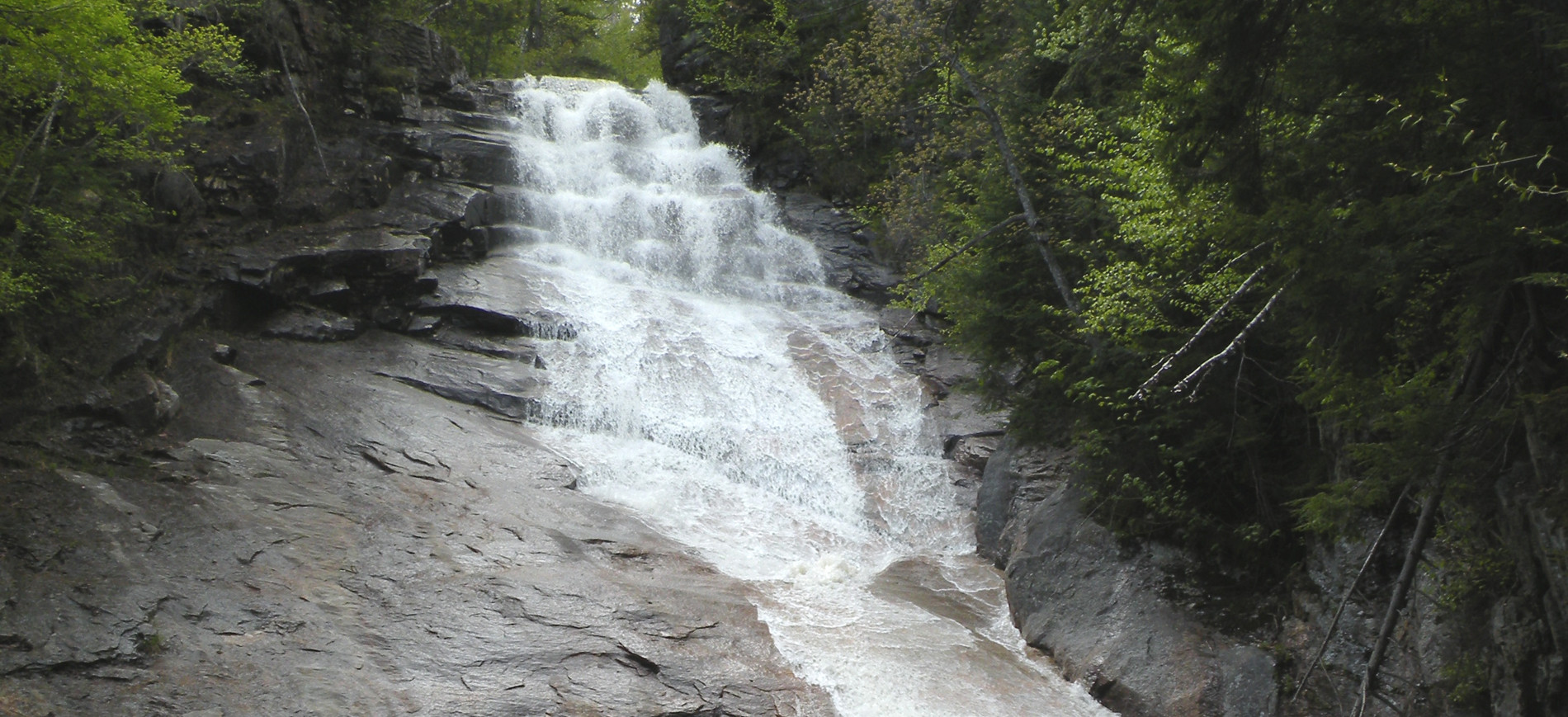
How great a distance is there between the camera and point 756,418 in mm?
15789

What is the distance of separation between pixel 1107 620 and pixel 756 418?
292 inches

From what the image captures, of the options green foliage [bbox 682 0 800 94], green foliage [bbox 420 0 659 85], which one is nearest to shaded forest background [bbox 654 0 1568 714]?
green foliage [bbox 682 0 800 94]

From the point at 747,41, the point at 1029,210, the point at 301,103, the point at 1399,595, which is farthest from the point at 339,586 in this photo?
the point at 747,41

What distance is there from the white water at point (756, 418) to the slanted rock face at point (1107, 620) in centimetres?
35

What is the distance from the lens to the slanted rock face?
852 centimetres

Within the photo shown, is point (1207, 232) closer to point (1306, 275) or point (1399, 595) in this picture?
point (1306, 275)

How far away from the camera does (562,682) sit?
7867mm

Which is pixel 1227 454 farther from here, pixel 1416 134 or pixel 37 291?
pixel 37 291

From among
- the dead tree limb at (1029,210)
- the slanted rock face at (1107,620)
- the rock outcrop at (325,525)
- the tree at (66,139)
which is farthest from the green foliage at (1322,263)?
the tree at (66,139)

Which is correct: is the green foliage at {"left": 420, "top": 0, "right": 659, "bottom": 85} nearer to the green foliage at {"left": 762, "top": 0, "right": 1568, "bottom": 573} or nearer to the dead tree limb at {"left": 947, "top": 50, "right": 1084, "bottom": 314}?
the dead tree limb at {"left": 947, "top": 50, "right": 1084, "bottom": 314}

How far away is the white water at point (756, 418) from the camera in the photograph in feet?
32.2

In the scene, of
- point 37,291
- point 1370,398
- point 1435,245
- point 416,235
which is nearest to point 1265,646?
point 1370,398

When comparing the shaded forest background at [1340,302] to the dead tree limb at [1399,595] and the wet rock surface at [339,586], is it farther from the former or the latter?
the wet rock surface at [339,586]

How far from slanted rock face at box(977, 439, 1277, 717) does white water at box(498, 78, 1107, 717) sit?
1.14 ft
